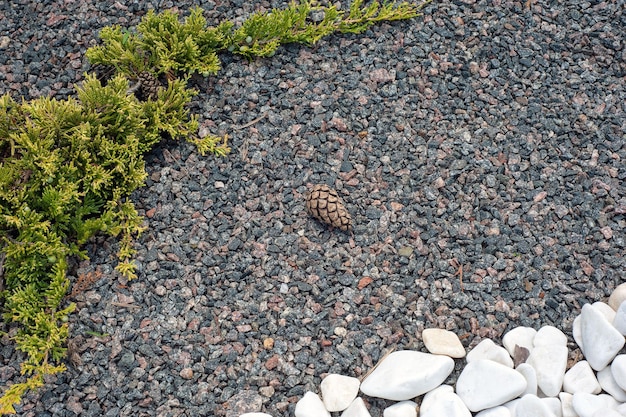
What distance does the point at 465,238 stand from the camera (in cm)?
352

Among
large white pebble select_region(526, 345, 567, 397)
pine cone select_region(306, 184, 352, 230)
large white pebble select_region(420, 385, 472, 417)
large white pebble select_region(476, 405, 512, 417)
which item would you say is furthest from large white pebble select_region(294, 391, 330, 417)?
large white pebble select_region(526, 345, 567, 397)

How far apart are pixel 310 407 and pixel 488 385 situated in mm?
828

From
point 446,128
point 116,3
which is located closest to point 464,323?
A: point 446,128

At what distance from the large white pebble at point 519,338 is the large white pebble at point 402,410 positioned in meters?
0.55

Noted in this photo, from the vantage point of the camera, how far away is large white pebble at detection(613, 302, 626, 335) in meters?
3.19

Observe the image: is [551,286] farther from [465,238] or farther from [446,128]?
[446,128]

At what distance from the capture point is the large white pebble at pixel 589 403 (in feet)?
9.95

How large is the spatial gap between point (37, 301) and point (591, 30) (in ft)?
12.0

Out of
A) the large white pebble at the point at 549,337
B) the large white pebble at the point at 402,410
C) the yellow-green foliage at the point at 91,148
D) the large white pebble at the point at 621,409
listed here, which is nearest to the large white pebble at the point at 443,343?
the large white pebble at the point at 402,410

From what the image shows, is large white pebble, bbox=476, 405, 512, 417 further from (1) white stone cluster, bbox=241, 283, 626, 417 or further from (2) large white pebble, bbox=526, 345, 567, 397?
(2) large white pebble, bbox=526, 345, 567, 397

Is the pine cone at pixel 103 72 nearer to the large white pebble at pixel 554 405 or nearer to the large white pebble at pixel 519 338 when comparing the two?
the large white pebble at pixel 519 338

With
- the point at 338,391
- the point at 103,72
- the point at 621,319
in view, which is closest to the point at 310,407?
the point at 338,391

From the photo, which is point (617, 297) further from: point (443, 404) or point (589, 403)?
point (443, 404)

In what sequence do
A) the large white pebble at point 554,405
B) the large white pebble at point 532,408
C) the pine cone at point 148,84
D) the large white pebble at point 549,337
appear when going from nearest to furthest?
the large white pebble at point 532,408 < the large white pebble at point 554,405 < the large white pebble at point 549,337 < the pine cone at point 148,84
